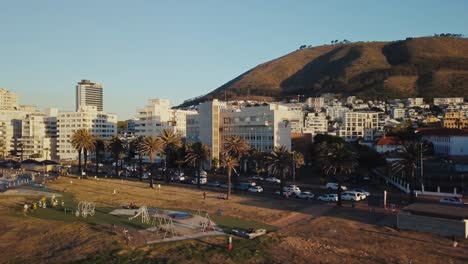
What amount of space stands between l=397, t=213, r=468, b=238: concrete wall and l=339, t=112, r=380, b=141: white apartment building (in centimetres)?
12941

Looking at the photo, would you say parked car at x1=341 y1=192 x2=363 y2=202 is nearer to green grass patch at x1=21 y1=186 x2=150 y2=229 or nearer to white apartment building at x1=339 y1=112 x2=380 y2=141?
green grass patch at x1=21 y1=186 x2=150 y2=229

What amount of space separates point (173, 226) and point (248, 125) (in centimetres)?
6108

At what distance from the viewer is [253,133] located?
9788 cm

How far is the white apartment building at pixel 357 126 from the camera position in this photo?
165750mm

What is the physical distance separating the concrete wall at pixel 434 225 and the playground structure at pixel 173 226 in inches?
655

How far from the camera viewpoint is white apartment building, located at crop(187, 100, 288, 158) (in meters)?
94.6

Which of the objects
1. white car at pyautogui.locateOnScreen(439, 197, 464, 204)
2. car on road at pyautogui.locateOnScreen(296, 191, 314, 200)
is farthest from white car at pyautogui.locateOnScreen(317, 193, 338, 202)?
white car at pyautogui.locateOnScreen(439, 197, 464, 204)

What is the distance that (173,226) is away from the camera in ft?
126

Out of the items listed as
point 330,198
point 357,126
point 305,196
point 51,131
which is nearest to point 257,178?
point 305,196

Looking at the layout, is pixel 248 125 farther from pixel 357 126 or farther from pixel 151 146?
pixel 357 126

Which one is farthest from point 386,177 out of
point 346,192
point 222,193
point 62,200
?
point 62,200

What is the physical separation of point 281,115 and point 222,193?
1527 inches

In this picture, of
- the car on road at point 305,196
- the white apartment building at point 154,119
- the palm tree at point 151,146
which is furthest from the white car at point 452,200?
the white apartment building at point 154,119

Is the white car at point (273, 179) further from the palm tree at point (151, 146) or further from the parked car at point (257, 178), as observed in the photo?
the palm tree at point (151, 146)
